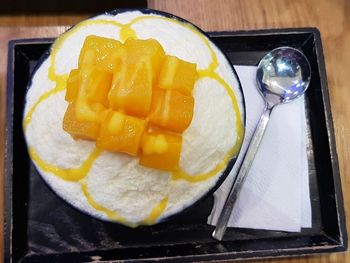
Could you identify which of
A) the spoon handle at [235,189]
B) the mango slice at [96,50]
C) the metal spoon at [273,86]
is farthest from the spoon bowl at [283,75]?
the mango slice at [96,50]

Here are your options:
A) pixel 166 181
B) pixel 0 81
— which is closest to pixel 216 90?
pixel 166 181

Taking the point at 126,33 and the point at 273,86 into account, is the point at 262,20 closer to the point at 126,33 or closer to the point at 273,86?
the point at 273,86

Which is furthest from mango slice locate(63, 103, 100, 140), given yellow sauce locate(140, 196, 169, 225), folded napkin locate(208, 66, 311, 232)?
folded napkin locate(208, 66, 311, 232)

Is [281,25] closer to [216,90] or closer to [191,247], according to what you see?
[216,90]

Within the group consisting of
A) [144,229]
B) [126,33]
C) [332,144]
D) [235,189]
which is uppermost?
[126,33]

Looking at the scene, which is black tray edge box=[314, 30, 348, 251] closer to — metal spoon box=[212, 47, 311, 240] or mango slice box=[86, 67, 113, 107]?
metal spoon box=[212, 47, 311, 240]

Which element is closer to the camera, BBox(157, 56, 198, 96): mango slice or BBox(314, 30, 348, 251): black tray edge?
BBox(157, 56, 198, 96): mango slice

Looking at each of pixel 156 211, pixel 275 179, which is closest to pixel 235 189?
pixel 275 179

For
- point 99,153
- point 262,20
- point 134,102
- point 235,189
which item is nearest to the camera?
point 134,102
